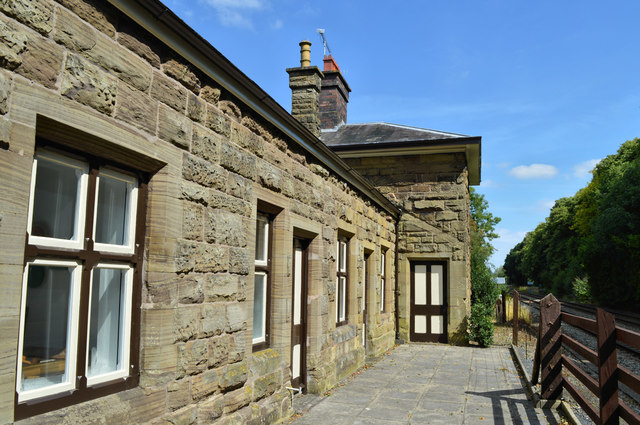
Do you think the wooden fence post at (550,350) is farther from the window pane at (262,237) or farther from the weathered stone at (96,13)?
the weathered stone at (96,13)

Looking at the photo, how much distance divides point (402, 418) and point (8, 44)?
216 inches

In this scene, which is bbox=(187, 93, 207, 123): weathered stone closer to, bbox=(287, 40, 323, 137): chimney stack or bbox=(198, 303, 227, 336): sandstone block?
bbox=(198, 303, 227, 336): sandstone block

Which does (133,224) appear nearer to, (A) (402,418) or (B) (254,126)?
(B) (254,126)

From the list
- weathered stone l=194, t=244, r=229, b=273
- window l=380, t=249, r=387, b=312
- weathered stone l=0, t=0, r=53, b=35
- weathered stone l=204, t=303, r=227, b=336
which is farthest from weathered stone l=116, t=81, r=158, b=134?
window l=380, t=249, r=387, b=312

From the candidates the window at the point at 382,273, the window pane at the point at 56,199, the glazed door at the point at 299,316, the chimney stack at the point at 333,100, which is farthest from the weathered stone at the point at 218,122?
the chimney stack at the point at 333,100

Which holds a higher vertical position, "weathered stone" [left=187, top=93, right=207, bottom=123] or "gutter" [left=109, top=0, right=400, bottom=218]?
"gutter" [left=109, top=0, right=400, bottom=218]

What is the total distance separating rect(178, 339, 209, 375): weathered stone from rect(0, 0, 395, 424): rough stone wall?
0.04ft

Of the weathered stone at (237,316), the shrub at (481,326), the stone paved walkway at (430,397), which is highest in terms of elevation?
the weathered stone at (237,316)

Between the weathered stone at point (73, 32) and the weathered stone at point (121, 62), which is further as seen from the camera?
the weathered stone at point (121, 62)

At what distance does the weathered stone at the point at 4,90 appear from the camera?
8.75 feet

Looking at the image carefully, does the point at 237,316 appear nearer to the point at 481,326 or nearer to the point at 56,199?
the point at 56,199

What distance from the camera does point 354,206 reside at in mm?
9844

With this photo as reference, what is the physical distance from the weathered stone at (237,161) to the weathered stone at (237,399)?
6.54ft

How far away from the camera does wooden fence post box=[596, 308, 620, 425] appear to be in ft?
15.4
